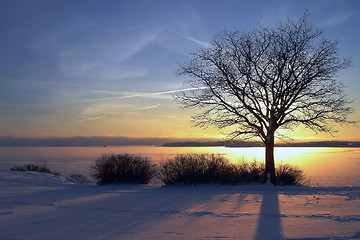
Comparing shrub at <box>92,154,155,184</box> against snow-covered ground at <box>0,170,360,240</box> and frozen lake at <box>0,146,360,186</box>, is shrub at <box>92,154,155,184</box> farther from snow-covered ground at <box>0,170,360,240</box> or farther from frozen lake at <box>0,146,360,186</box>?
snow-covered ground at <box>0,170,360,240</box>

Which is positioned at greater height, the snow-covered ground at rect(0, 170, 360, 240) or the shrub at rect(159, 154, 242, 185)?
the shrub at rect(159, 154, 242, 185)

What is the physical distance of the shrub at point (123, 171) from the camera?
17.8 m

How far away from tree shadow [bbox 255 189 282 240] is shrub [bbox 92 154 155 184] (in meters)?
8.65

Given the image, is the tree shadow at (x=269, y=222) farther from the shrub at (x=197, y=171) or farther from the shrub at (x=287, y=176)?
the shrub at (x=287, y=176)

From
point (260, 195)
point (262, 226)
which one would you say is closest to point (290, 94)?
point (260, 195)

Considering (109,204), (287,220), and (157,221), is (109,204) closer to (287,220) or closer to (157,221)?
(157,221)

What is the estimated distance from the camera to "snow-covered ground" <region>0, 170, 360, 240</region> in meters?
6.69

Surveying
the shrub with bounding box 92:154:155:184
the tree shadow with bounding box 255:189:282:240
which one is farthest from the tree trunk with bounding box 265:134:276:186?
the shrub with bounding box 92:154:155:184

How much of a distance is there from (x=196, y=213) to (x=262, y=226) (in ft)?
6.90

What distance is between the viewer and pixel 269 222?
7.58 meters

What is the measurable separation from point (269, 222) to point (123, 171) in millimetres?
11510

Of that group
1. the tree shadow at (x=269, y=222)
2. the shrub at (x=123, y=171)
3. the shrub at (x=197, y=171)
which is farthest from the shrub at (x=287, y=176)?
the shrub at (x=123, y=171)

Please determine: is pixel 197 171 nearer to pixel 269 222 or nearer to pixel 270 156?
pixel 270 156

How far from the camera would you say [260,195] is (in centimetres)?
1238
